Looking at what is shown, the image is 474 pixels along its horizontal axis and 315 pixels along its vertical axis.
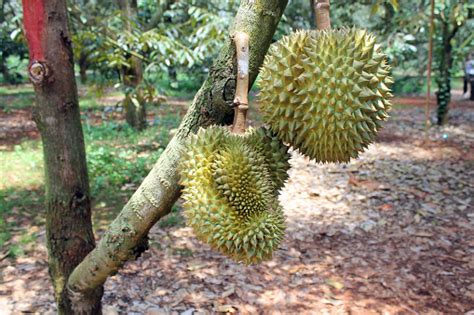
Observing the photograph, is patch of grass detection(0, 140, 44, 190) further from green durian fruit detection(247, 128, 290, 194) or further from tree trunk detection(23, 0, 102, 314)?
green durian fruit detection(247, 128, 290, 194)

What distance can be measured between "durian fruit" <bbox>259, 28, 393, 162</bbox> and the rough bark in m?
0.06

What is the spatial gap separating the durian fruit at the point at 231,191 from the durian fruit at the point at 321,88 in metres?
0.08

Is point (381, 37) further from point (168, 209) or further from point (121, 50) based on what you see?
point (168, 209)

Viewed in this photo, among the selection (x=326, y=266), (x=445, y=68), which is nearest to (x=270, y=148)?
(x=326, y=266)

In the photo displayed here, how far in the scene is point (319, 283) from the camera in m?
3.29

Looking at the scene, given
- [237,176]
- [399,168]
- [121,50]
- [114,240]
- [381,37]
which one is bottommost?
[399,168]

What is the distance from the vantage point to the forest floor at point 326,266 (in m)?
3.02

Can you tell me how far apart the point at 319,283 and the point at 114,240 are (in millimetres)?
2256

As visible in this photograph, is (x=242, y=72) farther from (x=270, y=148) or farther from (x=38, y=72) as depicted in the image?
(x=38, y=72)

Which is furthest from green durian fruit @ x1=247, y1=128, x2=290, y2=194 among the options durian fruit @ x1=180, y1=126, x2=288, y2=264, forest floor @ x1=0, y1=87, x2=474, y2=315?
forest floor @ x1=0, y1=87, x2=474, y2=315

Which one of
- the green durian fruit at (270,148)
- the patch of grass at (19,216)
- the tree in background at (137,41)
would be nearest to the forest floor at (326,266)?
the patch of grass at (19,216)

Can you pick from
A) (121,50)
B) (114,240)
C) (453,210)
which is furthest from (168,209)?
(453,210)

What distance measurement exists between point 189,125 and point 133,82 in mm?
6238

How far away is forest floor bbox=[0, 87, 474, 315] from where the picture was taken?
3016mm
